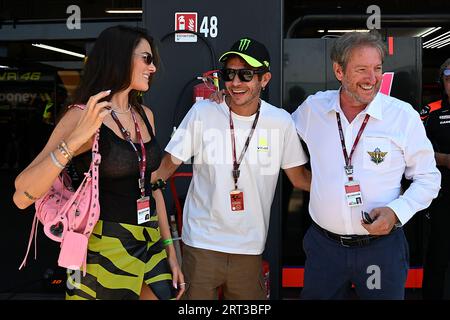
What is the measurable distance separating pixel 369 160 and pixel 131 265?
1149mm

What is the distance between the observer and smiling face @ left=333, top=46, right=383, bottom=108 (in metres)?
2.46

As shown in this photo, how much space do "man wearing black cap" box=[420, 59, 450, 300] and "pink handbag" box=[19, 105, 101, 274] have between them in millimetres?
2563

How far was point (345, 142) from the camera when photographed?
2547 millimetres

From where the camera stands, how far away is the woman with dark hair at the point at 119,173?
2191 millimetres

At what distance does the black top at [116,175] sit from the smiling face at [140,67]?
25 centimetres

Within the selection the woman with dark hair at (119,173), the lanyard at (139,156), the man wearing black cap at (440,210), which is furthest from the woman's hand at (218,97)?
the man wearing black cap at (440,210)

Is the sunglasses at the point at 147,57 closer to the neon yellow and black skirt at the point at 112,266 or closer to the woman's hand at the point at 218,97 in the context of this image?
the woman's hand at the point at 218,97

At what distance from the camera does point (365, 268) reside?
2.52 metres

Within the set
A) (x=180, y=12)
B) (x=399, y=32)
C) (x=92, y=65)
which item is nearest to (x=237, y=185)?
(x=92, y=65)

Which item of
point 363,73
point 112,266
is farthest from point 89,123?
point 363,73

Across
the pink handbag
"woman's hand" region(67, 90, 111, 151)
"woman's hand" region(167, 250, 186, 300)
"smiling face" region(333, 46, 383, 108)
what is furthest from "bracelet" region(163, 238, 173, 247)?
"smiling face" region(333, 46, 383, 108)

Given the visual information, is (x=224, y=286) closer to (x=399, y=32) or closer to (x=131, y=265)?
(x=131, y=265)
